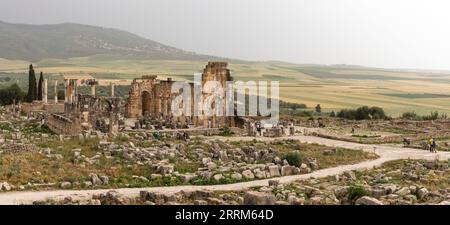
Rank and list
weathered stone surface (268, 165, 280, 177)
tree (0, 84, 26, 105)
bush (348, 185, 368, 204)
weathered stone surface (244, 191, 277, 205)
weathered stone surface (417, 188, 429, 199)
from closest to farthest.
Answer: weathered stone surface (244, 191, 277, 205), bush (348, 185, 368, 204), weathered stone surface (417, 188, 429, 199), weathered stone surface (268, 165, 280, 177), tree (0, 84, 26, 105)

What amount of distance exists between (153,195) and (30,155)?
9684 mm

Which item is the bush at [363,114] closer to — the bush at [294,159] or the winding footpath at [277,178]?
the winding footpath at [277,178]

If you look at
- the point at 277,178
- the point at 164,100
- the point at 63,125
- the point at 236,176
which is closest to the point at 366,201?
the point at 236,176

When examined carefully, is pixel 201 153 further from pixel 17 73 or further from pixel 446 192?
pixel 17 73

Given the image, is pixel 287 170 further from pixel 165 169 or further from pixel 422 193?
pixel 422 193

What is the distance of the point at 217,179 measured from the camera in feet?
73.2

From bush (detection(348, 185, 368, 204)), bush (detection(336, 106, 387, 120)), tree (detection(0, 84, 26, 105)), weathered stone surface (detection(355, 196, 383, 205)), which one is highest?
weathered stone surface (detection(355, 196, 383, 205))

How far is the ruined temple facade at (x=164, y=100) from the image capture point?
43719mm

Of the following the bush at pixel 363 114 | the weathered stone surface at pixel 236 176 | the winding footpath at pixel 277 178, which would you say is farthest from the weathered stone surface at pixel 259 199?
the bush at pixel 363 114

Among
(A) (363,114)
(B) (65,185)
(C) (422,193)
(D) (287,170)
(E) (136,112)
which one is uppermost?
(C) (422,193)

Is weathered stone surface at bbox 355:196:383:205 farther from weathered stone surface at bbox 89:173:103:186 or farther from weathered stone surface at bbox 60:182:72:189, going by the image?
weathered stone surface at bbox 60:182:72:189

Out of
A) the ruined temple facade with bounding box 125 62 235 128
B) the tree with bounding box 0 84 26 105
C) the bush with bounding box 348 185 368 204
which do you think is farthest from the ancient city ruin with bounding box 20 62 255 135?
the tree with bounding box 0 84 26 105

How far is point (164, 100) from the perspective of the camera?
163 feet

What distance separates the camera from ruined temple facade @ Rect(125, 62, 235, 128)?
43.7 metres
